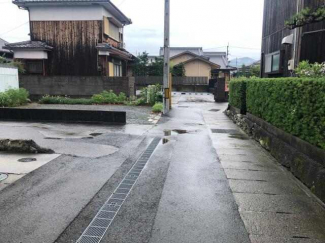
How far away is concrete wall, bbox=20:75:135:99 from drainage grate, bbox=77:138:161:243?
15188 mm

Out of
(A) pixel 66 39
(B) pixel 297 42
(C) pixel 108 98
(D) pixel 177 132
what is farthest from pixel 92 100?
(B) pixel 297 42

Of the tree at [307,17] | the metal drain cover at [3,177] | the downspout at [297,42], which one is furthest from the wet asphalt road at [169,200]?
the downspout at [297,42]

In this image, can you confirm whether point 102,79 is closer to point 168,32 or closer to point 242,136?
point 168,32

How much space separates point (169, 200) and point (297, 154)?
278 centimetres

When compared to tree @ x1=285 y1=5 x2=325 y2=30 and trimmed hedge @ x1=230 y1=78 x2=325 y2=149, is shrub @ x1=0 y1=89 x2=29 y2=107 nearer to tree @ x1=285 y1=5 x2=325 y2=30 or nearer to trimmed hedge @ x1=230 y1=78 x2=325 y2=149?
trimmed hedge @ x1=230 y1=78 x2=325 y2=149

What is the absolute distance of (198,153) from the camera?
735 centimetres

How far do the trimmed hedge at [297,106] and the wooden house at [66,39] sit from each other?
55.0ft

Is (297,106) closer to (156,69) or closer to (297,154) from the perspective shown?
(297,154)

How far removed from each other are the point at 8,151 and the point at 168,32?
1075 cm

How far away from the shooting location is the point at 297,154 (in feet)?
18.3

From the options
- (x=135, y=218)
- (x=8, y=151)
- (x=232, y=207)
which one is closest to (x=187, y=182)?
(x=232, y=207)

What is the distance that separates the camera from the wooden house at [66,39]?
22484 millimetres

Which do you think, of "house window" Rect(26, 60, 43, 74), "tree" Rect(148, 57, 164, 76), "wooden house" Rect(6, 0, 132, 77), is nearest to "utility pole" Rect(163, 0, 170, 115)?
"wooden house" Rect(6, 0, 132, 77)

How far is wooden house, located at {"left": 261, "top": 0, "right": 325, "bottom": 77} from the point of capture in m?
10.9
